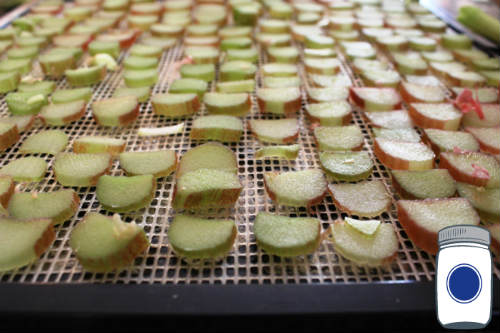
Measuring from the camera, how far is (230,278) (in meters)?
0.70

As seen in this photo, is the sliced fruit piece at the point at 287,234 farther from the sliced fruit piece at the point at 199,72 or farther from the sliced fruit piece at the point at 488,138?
the sliced fruit piece at the point at 199,72

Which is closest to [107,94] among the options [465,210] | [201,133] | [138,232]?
[201,133]

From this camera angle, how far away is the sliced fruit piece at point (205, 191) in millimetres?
826

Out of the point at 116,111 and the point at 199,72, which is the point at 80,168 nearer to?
the point at 116,111

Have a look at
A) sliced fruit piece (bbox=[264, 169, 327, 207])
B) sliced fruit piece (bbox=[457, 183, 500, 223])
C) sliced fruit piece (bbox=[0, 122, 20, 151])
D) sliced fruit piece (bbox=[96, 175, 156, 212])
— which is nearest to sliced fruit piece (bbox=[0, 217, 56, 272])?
sliced fruit piece (bbox=[96, 175, 156, 212])

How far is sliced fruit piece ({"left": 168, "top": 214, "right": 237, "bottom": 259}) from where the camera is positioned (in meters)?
0.71

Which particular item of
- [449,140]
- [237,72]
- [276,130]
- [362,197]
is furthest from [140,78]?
[449,140]

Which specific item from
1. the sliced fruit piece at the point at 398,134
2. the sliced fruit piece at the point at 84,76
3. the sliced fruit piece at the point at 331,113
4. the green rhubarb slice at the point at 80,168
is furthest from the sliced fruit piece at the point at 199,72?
the sliced fruit piece at the point at 398,134

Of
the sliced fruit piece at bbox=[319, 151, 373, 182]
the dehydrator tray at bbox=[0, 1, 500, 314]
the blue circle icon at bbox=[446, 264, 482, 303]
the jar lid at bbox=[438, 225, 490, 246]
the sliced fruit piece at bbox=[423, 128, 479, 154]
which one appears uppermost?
the jar lid at bbox=[438, 225, 490, 246]

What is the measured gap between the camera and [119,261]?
69 cm

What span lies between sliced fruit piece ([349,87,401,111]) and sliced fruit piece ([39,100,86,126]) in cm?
88

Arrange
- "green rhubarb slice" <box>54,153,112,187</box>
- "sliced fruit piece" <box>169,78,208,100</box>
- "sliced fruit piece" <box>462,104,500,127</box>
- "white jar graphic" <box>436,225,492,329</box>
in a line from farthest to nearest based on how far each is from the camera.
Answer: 1. "sliced fruit piece" <box>169,78,208,100</box>
2. "sliced fruit piece" <box>462,104,500,127</box>
3. "green rhubarb slice" <box>54,153,112,187</box>
4. "white jar graphic" <box>436,225,492,329</box>

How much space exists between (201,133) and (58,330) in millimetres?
614

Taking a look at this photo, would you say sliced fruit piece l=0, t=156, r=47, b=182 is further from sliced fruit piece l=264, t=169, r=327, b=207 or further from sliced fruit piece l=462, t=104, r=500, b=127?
sliced fruit piece l=462, t=104, r=500, b=127
